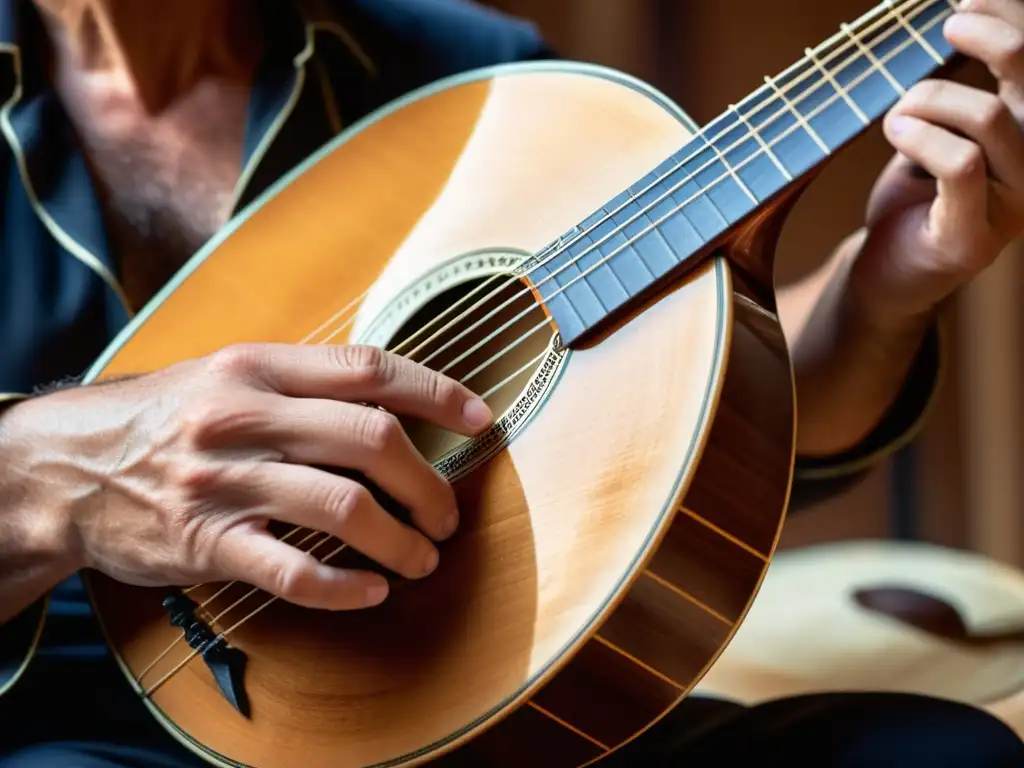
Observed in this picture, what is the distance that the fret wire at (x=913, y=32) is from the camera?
59 centimetres

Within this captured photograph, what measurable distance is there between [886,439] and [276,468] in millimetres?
521

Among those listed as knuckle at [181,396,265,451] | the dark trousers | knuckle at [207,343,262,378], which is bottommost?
the dark trousers

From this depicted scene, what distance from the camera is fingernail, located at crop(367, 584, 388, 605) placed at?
60 cm

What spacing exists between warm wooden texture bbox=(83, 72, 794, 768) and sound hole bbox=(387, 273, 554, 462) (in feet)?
0.13

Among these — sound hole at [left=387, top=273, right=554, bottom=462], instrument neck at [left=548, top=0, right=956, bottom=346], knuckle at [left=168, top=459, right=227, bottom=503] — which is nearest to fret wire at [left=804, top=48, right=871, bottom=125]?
instrument neck at [left=548, top=0, right=956, bottom=346]

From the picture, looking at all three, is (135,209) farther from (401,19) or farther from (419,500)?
(419,500)

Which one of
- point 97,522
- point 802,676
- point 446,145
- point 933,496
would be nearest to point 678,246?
point 446,145

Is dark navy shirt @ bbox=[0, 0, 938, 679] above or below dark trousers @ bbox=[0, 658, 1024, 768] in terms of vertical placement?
above

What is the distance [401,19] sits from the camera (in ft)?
3.74

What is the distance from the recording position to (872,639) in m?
1.25

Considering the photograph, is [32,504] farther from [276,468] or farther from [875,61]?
[875,61]

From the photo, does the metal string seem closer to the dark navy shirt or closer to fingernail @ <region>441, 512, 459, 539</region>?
fingernail @ <region>441, 512, 459, 539</region>

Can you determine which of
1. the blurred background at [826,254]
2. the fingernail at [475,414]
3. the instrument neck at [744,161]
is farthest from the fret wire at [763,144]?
the blurred background at [826,254]

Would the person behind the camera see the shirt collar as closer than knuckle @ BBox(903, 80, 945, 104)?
No
